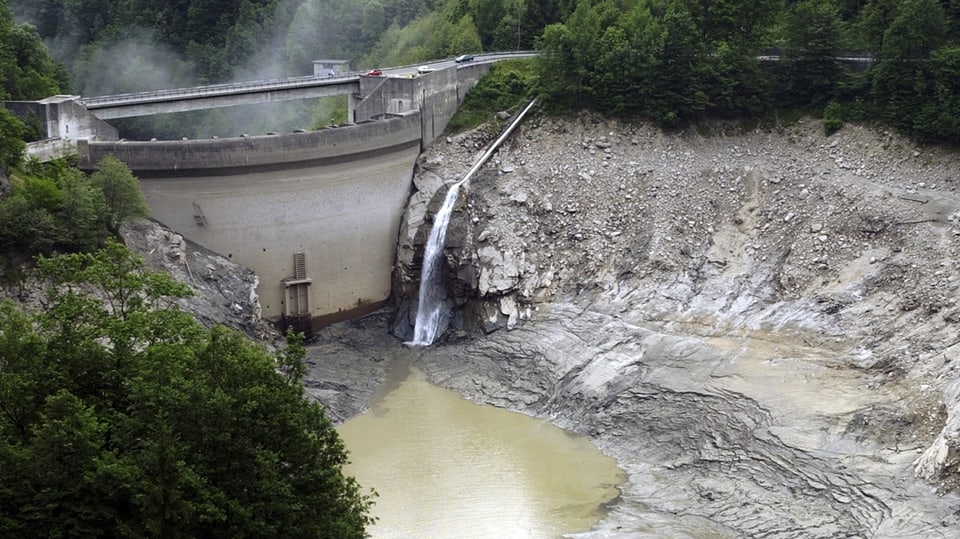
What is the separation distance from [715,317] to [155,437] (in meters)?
24.9

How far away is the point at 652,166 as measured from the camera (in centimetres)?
5216

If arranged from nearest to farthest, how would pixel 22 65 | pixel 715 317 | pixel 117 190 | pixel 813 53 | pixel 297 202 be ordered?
pixel 117 190 → pixel 715 317 → pixel 297 202 → pixel 813 53 → pixel 22 65

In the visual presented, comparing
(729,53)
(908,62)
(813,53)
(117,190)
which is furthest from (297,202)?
(908,62)

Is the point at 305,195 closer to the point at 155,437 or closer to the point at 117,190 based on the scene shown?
the point at 117,190

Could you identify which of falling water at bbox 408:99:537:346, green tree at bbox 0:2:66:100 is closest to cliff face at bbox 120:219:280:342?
falling water at bbox 408:99:537:346

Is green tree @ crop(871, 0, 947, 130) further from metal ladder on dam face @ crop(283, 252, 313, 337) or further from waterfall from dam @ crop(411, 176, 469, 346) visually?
metal ladder on dam face @ crop(283, 252, 313, 337)

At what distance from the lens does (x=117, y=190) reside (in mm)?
44062

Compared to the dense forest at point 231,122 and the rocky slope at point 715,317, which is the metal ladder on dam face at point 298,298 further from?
the dense forest at point 231,122

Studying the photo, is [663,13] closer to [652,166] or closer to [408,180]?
[652,166]

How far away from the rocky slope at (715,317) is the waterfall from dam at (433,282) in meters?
0.46

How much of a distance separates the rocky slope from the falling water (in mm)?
482

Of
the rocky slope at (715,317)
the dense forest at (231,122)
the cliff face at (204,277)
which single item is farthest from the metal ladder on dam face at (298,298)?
the dense forest at (231,122)

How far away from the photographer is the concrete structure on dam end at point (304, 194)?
1909 inches

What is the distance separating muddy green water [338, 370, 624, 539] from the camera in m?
35.8
